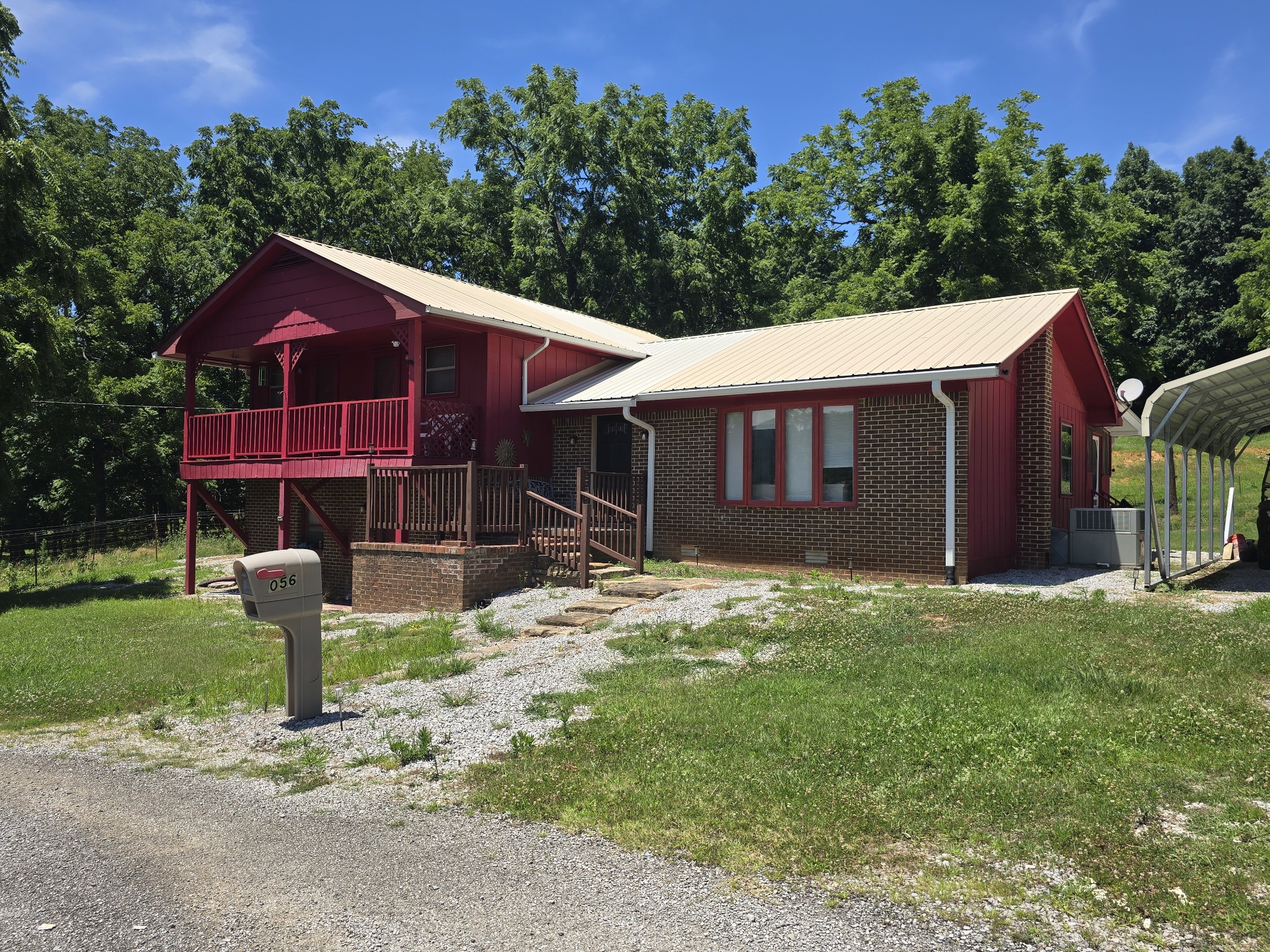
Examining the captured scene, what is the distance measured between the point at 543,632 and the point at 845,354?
25.1ft

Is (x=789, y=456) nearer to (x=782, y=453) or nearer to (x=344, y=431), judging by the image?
(x=782, y=453)

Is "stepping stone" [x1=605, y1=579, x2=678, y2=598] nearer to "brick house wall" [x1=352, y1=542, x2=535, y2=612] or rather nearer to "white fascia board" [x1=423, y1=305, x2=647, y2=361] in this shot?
"brick house wall" [x1=352, y1=542, x2=535, y2=612]

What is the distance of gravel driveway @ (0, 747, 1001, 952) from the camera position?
12.8 feet

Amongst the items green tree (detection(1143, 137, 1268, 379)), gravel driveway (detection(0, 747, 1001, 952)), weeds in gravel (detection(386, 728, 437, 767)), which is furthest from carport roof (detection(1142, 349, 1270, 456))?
green tree (detection(1143, 137, 1268, 379))

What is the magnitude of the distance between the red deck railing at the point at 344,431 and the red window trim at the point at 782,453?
4529 millimetres

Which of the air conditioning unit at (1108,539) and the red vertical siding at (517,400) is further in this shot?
the red vertical siding at (517,400)

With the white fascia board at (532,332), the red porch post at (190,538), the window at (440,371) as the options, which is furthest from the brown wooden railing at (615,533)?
the red porch post at (190,538)

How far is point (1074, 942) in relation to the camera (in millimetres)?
3676

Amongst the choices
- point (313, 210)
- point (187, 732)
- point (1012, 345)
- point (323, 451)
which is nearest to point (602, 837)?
point (187, 732)

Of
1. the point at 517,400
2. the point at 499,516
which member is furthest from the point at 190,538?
the point at 499,516

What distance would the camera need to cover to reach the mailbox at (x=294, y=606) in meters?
7.30

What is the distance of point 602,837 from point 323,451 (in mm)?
13871

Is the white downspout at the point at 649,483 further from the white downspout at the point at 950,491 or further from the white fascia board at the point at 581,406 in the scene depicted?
the white downspout at the point at 950,491

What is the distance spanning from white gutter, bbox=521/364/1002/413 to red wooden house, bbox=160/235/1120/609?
0.04m
